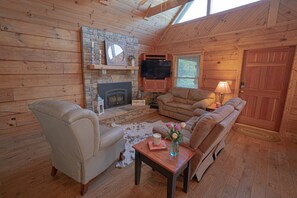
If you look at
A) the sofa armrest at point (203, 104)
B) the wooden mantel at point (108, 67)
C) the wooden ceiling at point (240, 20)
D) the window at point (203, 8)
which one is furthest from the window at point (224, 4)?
the wooden mantel at point (108, 67)

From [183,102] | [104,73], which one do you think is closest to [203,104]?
[183,102]

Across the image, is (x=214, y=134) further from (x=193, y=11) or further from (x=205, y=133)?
(x=193, y=11)

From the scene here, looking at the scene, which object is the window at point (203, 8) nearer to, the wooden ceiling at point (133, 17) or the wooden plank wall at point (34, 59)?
the wooden ceiling at point (133, 17)

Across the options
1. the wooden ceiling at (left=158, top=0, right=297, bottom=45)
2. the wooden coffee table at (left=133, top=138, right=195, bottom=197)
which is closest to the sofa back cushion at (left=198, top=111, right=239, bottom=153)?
the wooden coffee table at (left=133, top=138, right=195, bottom=197)

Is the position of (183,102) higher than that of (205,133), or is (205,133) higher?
(205,133)

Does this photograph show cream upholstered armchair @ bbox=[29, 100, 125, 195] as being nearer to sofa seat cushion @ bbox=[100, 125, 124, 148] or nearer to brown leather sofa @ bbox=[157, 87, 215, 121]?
sofa seat cushion @ bbox=[100, 125, 124, 148]

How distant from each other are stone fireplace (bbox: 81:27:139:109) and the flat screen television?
0.35 m

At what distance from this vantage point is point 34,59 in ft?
9.44

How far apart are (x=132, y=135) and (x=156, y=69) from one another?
109 inches

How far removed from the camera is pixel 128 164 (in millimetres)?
2197

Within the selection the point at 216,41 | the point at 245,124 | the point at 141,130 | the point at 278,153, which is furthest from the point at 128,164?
the point at 216,41

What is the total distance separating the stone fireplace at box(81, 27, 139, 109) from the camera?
3.58 metres

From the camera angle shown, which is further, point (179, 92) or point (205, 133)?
point (179, 92)

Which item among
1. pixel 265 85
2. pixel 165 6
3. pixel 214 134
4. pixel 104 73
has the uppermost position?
pixel 165 6
